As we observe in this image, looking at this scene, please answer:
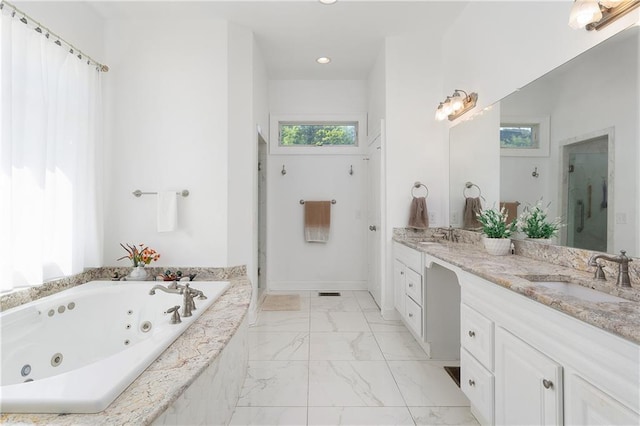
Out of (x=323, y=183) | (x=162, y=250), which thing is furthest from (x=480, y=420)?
(x=323, y=183)

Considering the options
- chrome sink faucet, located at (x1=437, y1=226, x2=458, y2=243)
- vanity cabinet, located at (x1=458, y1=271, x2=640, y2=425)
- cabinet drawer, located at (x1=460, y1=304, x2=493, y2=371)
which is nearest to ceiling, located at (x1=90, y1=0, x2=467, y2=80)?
chrome sink faucet, located at (x1=437, y1=226, x2=458, y2=243)

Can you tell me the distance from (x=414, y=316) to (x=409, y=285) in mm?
246

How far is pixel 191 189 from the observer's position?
262 cm

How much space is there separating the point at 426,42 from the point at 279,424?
3398 mm

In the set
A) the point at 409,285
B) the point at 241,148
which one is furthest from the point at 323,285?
the point at 241,148

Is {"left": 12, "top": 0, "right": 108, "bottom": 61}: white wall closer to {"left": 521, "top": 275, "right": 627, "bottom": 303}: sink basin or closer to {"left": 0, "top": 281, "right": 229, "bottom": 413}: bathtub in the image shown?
{"left": 0, "top": 281, "right": 229, "bottom": 413}: bathtub

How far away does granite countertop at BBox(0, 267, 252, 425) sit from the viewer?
84 cm

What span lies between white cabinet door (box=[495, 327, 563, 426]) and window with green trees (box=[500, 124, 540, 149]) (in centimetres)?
117

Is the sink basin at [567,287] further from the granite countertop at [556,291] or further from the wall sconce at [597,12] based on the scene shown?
the wall sconce at [597,12]

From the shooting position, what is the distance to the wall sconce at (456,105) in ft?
8.21

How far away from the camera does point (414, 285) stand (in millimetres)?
2430

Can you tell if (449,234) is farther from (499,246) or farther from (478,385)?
(478,385)

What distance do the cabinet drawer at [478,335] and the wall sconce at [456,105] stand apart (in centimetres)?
171

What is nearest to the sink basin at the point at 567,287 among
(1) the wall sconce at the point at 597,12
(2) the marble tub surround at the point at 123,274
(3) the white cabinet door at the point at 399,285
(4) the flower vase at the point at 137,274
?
(1) the wall sconce at the point at 597,12
